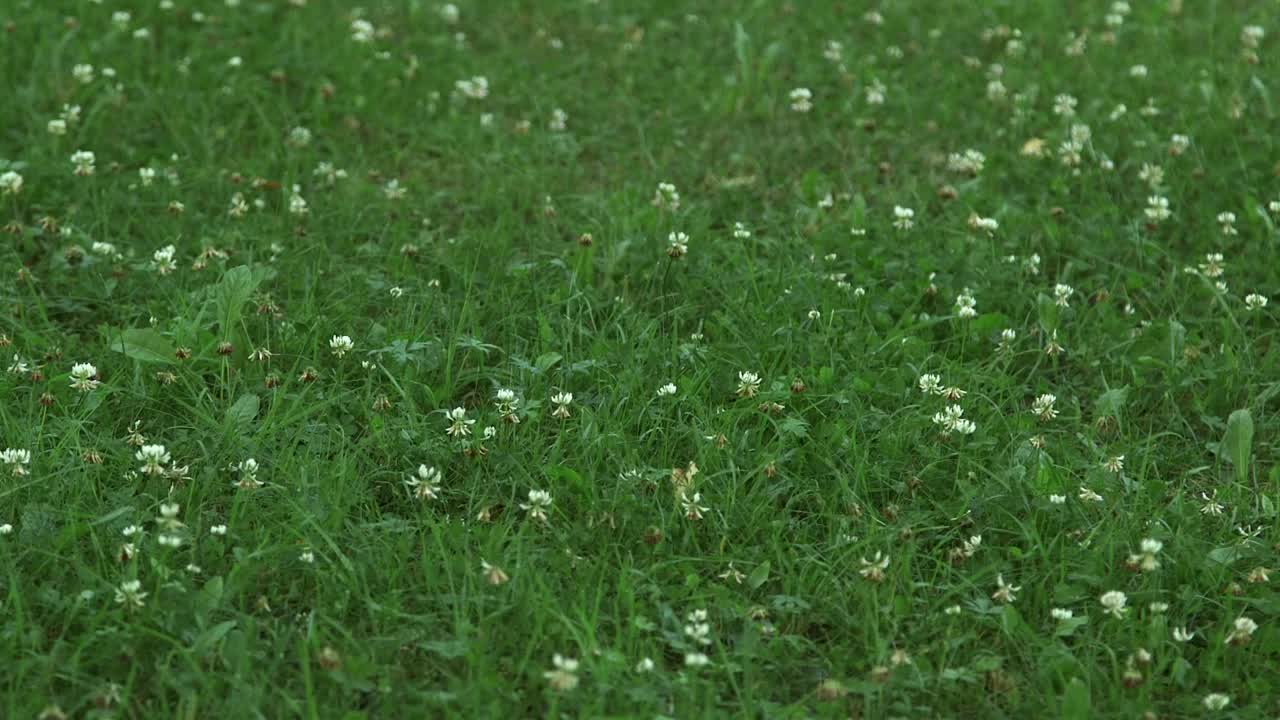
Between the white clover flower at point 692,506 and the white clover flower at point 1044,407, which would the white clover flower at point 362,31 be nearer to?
the white clover flower at point 692,506

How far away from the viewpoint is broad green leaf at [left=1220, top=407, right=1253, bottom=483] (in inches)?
156

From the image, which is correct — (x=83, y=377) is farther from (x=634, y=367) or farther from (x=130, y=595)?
(x=634, y=367)

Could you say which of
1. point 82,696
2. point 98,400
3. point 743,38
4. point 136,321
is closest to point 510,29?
point 743,38

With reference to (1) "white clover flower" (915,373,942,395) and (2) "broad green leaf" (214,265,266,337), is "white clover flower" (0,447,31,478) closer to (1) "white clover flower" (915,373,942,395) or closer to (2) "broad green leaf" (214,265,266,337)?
(2) "broad green leaf" (214,265,266,337)

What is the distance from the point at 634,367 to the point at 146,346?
1.41 m

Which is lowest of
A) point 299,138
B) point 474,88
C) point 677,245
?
point 299,138

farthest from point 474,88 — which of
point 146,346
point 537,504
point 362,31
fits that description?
point 537,504

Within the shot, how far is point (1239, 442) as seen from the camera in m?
3.98

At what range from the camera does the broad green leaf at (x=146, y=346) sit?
13.3 ft

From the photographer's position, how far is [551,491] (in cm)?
368

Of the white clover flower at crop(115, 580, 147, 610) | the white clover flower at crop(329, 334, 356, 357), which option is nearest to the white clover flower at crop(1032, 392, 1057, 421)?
the white clover flower at crop(329, 334, 356, 357)

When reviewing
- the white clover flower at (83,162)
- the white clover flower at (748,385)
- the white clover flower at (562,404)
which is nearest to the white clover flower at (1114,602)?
the white clover flower at (748,385)

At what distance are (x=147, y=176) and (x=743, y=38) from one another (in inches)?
102

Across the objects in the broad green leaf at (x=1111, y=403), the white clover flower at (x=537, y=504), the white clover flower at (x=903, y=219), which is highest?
the white clover flower at (x=903, y=219)
